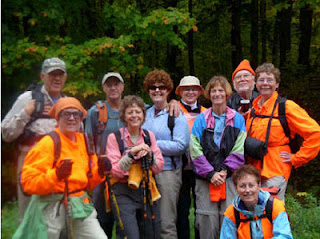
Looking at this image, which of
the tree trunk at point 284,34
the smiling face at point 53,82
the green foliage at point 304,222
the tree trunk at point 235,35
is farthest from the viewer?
the tree trunk at point 284,34

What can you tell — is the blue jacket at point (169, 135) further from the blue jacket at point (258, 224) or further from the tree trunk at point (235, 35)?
the tree trunk at point (235, 35)

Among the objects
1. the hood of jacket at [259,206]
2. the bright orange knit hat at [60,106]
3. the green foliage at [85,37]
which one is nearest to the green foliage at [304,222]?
the hood of jacket at [259,206]

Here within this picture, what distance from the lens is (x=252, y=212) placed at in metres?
4.07

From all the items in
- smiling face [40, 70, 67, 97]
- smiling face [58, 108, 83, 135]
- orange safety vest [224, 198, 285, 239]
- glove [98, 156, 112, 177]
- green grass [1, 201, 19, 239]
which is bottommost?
orange safety vest [224, 198, 285, 239]

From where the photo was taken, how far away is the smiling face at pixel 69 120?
9.77 feet

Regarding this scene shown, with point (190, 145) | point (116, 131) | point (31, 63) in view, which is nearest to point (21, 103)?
point (31, 63)

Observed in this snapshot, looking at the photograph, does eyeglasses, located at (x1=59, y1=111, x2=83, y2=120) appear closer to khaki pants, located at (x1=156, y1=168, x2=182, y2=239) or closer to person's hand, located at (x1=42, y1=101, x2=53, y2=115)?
person's hand, located at (x1=42, y1=101, x2=53, y2=115)

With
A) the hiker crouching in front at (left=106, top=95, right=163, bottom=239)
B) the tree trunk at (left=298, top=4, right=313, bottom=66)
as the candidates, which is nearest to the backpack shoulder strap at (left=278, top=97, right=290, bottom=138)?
the hiker crouching in front at (left=106, top=95, right=163, bottom=239)

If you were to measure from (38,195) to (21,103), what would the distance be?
0.64 metres

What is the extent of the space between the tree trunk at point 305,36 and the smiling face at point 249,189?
35.3ft

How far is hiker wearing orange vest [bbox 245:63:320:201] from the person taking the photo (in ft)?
14.9

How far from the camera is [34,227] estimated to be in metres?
3.03

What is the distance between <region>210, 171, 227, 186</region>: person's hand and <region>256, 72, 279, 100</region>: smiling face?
3.10ft

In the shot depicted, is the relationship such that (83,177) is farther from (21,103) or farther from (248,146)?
(248,146)
